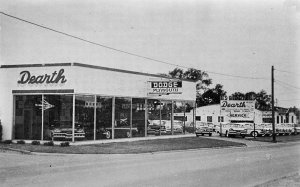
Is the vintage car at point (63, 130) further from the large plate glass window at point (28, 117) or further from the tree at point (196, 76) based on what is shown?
the tree at point (196, 76)

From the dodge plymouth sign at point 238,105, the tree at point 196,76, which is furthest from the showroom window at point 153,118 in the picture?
the tree at point 196,76

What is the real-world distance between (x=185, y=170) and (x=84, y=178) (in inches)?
164

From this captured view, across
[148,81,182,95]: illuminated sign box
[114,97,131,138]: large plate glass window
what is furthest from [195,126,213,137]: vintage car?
[114,97,131,138]: large plate glass window

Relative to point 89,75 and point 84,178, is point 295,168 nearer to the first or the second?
point 84,178

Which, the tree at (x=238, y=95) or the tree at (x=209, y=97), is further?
the tree at (x=238, y=95)

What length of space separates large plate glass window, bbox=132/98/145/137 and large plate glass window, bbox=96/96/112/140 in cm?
299

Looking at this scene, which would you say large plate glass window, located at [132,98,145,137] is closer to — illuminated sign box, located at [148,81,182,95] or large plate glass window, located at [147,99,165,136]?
large plate glass window, located at [147,99,165,136]

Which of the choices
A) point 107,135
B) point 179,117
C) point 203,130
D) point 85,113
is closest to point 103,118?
point 107,135

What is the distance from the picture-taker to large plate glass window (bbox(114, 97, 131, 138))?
31109 millimetres

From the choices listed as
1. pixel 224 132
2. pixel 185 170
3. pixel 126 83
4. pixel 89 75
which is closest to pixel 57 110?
pixel 89 75

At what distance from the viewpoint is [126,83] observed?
32.2 metres

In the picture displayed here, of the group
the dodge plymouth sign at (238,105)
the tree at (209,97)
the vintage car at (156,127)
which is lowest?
the vintage car at (156,127)

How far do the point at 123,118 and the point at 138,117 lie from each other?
2.13 m

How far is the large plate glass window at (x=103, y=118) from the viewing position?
29297 millimetres
